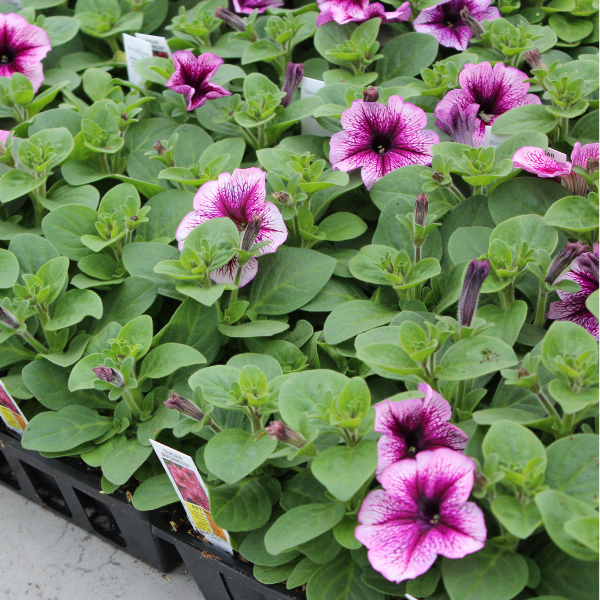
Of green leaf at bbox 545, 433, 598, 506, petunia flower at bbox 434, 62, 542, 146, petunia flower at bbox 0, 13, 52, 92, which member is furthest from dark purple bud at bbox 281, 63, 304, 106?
green leaf at bbox 545, 433, 598, 506

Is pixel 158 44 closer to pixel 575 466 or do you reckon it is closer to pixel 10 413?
pixel 10 413

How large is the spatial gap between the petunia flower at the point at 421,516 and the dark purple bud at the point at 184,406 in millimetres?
278

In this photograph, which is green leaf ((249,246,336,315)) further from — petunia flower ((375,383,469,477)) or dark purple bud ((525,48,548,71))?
dark purple bud ((525,48,548,71))

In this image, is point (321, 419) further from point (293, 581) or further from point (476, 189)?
point (476, 189)

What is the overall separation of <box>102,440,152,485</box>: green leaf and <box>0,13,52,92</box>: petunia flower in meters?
1.05

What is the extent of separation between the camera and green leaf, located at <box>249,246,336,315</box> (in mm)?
1226

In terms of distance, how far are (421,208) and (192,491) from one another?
582 millimetres

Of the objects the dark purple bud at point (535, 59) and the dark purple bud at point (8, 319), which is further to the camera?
the dark purple bud at point (535, 59)

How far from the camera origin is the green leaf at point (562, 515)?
76cm

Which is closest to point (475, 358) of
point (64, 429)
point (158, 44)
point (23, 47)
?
point (64, 429)

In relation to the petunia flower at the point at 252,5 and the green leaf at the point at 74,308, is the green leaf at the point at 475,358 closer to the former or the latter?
the green leaf at the point at 74,308

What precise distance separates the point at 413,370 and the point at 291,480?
0.28 meters

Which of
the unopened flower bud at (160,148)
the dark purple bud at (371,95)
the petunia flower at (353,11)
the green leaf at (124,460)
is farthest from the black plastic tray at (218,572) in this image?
the petunia flower at (353,11)

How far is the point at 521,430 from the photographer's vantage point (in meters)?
0.83
